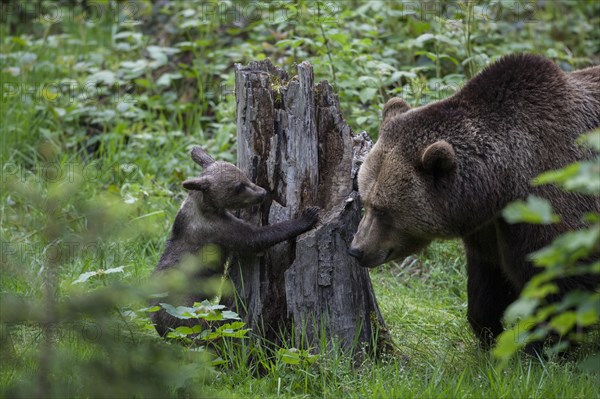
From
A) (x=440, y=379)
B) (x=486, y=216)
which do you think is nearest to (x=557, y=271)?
(x=440, y=379)

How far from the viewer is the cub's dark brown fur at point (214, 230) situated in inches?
220

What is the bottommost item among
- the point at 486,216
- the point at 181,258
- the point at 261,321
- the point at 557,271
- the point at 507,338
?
the point at 261,321

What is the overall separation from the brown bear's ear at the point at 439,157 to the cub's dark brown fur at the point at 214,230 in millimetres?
890

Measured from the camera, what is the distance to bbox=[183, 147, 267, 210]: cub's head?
568 cm

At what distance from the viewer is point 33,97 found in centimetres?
1003

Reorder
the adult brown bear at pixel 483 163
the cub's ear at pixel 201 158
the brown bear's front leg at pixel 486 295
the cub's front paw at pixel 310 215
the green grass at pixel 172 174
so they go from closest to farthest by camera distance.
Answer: the green grass at pixel 172 174
the adult brown bear at pixel 483 163
the cub's front paw at pixel 310 215
the brown bear's front leg at pixel 486 295
the cub's ear at pixel 201 158

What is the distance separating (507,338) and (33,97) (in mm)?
8558

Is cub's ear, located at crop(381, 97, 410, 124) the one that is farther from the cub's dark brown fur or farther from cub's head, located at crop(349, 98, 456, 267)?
the cub's dark brown fur

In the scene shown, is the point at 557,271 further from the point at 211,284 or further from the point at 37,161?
the point at 37,161

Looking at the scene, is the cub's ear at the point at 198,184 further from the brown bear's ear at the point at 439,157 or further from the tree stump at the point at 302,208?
the brown bear's ear at the point at 439,157

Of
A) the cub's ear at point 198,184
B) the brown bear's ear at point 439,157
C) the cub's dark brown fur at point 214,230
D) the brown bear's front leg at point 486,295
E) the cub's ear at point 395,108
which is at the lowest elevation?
the brown bear's front leg at point 486,295

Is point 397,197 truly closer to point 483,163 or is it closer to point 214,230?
point 483,163

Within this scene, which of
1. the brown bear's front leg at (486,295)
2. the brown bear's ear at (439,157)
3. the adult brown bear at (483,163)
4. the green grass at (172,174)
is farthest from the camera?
the brown bear's front leg at (486,295)

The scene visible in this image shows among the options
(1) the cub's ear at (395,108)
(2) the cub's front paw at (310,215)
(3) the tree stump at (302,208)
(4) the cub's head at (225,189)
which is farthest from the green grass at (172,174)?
(1) the cub's ear at (395,108)
